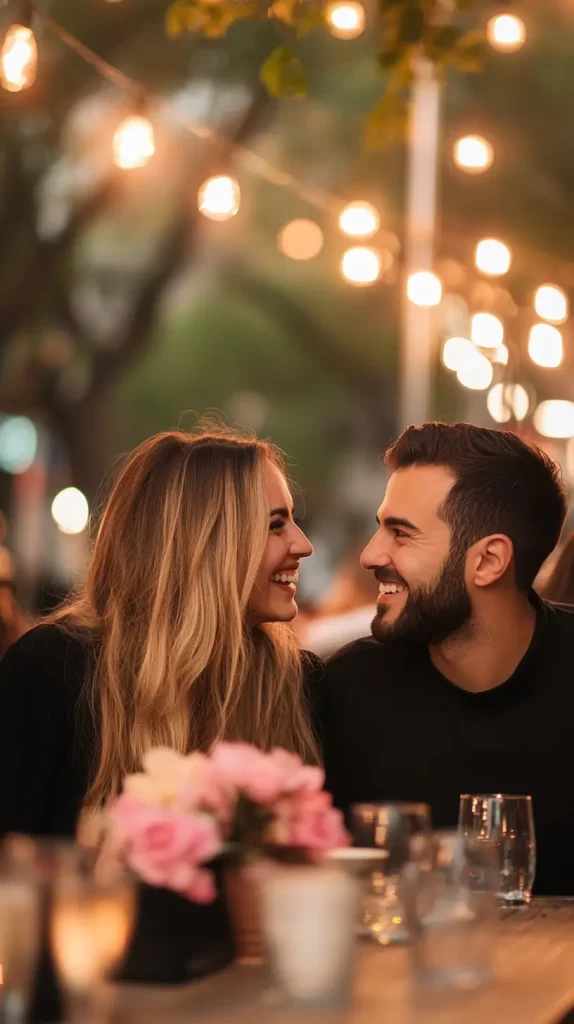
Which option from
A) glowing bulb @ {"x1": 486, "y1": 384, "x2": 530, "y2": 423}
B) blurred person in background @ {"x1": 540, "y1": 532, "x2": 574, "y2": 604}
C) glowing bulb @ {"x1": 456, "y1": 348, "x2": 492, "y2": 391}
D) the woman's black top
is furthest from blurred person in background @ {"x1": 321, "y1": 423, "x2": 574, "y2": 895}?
glowing bulb @ {"x1": 456, "y1": 348, "x2": 492, "y2": 391}

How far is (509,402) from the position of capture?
7.42m

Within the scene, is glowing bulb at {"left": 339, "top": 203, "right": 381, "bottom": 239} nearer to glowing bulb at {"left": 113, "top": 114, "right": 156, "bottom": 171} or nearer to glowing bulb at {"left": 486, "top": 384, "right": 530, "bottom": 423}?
glowing bulb at {"left": 486, "top": 384, "right": 530, "bottom": 423}

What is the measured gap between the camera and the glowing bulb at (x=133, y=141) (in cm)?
545

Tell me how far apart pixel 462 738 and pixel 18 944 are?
5.29 ft

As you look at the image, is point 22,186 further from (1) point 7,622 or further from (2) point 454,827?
(2) point 454,827

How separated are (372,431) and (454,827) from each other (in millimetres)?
12634

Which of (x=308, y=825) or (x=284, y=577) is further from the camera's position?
(x=284, y=577)

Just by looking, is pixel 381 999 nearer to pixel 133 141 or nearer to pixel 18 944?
pixel 18 944

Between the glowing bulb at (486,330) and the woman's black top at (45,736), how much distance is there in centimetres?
532

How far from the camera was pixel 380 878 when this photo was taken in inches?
72.0

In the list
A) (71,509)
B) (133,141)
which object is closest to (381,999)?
(133,141)

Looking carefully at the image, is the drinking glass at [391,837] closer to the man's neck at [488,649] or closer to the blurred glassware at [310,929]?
the blurred glassware at [310,929]

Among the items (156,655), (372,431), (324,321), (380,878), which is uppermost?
(324,321)

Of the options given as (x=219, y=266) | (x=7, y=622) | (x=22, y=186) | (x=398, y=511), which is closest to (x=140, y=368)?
(x=219, y=266)
